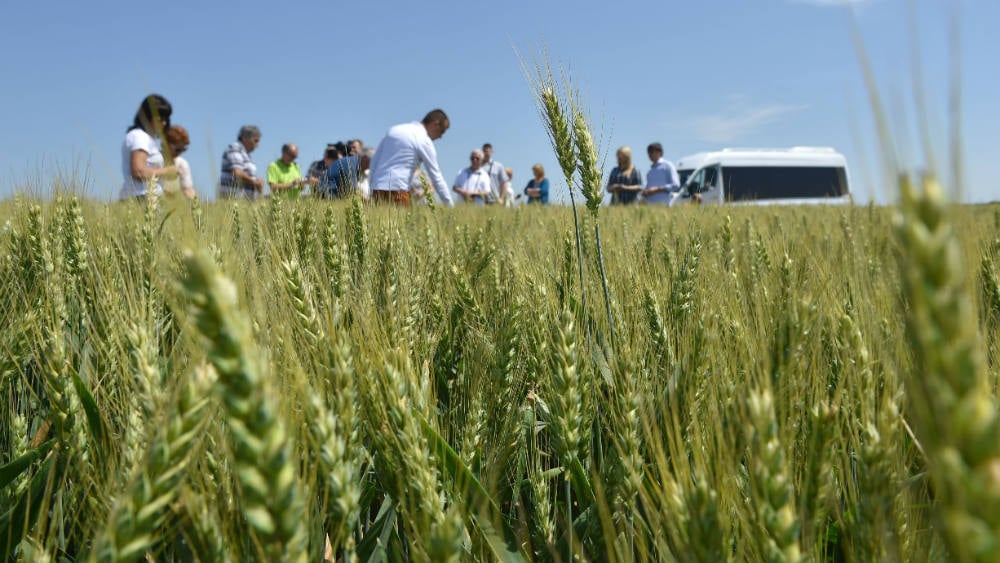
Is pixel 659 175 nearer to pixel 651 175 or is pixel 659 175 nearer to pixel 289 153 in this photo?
pixel 651 175

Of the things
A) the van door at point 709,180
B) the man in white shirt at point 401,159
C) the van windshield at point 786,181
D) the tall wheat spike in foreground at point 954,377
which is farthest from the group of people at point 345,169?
the van windshield at point 786,181

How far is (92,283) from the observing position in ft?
5.60

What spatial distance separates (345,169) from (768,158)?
57.0 feet

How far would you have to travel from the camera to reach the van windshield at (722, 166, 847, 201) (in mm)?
18891

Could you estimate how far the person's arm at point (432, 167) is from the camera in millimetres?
5926

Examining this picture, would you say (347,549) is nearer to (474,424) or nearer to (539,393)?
(474,424)

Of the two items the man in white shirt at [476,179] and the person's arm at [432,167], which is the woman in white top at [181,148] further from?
the man in white shirt at [476,179]

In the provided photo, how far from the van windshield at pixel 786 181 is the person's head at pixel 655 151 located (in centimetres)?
877

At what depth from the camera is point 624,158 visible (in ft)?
35.2

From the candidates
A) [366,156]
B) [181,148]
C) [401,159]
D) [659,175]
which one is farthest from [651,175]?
[181,148]

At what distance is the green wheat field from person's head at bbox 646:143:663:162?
29.8 feet

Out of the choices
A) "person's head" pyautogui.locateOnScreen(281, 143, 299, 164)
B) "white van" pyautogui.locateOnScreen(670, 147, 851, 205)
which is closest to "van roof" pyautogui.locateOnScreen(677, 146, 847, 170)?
"white van" pyautogui.locateOnScreen(670, 147, 851, 205)

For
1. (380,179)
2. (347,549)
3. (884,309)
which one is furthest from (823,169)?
(347,549)

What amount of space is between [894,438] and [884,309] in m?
0.70
